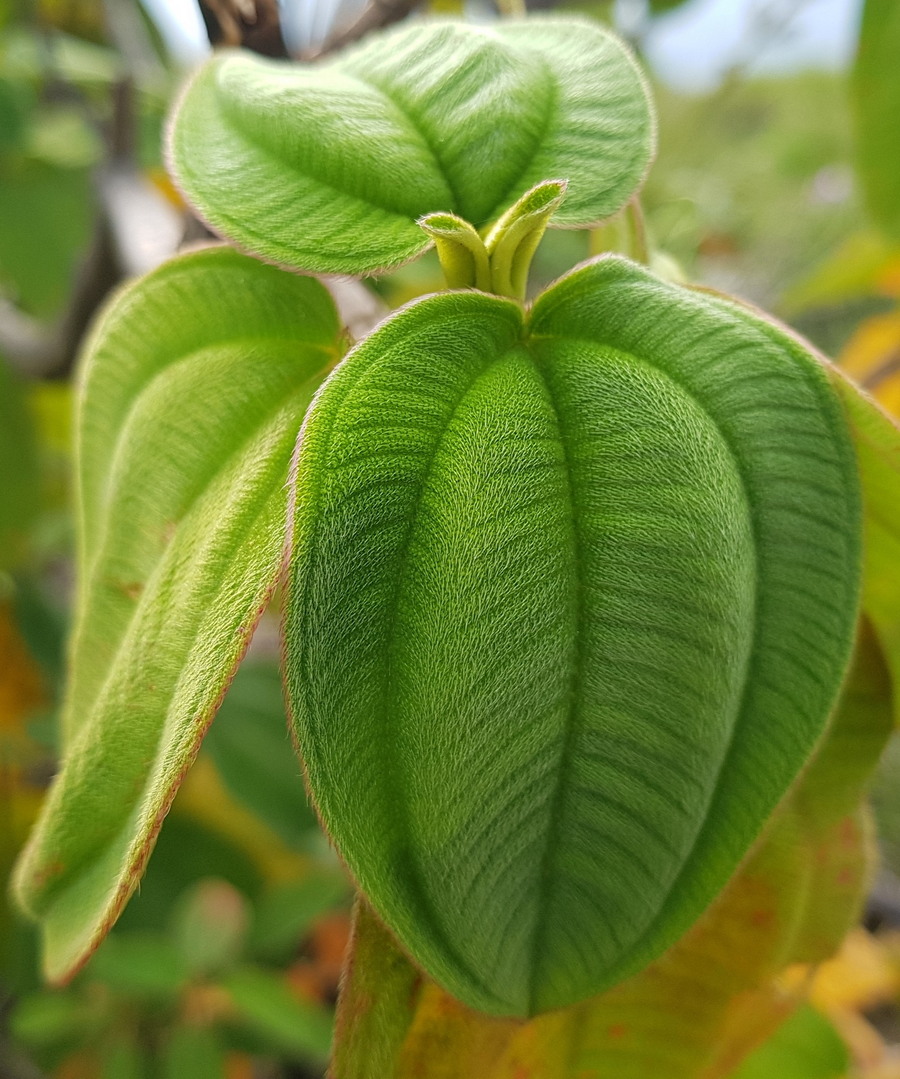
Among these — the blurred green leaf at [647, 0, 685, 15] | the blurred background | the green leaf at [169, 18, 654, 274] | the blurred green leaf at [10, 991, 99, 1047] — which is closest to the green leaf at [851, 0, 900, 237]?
the blurred background

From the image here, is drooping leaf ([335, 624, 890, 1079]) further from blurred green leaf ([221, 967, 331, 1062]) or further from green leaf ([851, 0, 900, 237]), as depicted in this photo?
green leaf ([851, 0, 900, 237])

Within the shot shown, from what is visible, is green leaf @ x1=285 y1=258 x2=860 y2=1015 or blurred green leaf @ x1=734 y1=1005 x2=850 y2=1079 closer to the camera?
green leaf @ x1=285 y1=258 x2=860 y2=1015

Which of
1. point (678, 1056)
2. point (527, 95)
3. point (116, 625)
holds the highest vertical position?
point (527, 95)

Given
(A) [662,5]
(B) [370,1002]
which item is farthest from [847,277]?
(B) [370,1002]

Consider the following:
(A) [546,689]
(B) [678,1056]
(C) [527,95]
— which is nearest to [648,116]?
(C) [527,95]

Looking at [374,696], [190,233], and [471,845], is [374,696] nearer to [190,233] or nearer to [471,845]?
[471,845]

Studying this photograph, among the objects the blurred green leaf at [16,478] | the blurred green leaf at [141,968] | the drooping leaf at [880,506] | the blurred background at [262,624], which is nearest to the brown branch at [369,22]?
the blurred background at [262,624]

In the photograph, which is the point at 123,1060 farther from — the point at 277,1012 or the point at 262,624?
the point at 262,624
